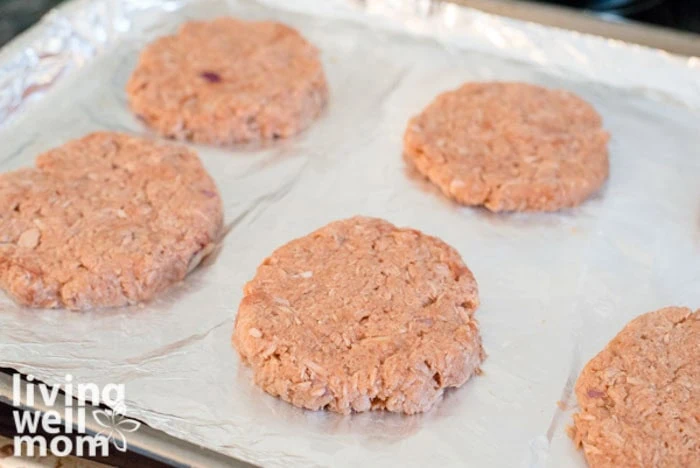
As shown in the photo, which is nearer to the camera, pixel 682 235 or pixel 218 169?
pixel 682 235

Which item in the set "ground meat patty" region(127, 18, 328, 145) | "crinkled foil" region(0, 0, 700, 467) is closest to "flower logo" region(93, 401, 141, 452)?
"crinkled foil" region(0, 0, 700, 467)

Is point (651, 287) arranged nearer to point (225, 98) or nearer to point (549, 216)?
point (549, 216)

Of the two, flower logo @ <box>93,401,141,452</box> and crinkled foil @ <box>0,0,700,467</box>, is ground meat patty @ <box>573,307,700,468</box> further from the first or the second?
flower logo @ <box>93,401,141,452</box>

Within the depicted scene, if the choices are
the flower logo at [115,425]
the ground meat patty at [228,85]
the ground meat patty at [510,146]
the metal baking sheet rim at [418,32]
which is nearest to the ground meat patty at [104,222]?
the ground meat patty at [228,85]

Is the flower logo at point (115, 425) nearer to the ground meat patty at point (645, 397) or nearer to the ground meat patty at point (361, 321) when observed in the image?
the ground meat patty at point (361, 321)

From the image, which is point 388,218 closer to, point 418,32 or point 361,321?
point 361,321

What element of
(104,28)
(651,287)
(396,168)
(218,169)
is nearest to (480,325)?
(651,287)

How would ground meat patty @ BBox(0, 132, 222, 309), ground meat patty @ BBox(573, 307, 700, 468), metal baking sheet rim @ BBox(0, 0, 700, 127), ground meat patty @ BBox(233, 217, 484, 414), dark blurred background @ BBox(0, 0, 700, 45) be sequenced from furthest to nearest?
dark blurred background @ BBox(0, 0, 700, 45), metal baking sheet rim @ BBox(0, 0, 700, 127), ground meat patty @ BBox(0, 132, 222, 309), ground meat patty @ BBox(233, 217, 484, 414), ground meat patty @ BBox(573, 307, 700, 468)
